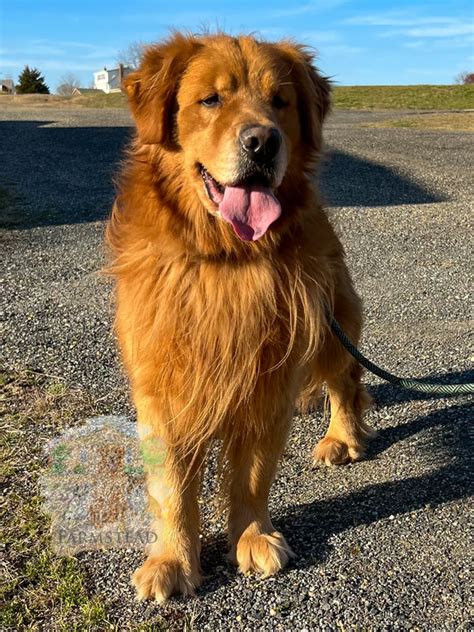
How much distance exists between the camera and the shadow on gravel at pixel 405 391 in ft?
14.1

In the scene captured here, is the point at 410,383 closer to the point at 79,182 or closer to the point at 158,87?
the point at 158,87

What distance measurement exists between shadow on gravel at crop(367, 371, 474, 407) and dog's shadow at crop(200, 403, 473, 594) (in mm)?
463

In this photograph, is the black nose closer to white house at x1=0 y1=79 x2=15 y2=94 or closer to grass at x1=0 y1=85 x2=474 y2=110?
grass at x1=0 y1=85 x2=474 y2=110

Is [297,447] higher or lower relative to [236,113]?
lower

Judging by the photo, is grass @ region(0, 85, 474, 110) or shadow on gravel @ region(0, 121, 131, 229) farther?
grass @ region(0, 85, 474, 110)

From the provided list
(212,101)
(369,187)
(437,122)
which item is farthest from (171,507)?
(437,122)

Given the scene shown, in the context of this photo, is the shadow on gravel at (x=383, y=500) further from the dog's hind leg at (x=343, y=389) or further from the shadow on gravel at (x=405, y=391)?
the shadow on gravel at (x=405, y=391)

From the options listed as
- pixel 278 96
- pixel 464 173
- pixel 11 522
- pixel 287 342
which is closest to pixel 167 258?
pixel 287 342

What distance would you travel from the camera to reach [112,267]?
2.83 m

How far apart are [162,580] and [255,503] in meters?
0.50

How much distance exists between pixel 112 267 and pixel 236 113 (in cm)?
82

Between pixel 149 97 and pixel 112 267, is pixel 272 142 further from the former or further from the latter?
pixel 112 267

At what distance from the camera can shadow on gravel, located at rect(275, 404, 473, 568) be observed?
294 cm

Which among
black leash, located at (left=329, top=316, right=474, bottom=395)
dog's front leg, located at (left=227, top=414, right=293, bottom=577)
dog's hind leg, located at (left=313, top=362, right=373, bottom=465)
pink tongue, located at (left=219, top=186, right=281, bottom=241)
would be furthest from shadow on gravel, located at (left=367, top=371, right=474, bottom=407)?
pink tongue, located at (left=219, top=186, right=281, bottom=241)
